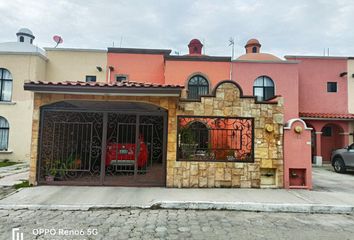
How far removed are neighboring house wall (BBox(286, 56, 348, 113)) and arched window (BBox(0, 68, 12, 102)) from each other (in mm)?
19176

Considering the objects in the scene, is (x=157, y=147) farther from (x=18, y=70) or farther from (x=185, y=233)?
(x=18, y=70)

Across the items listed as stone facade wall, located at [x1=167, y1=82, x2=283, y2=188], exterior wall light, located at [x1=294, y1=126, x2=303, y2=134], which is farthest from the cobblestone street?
exterior wall light, located at [x1=294, y1=126, x2=303, y2=134]

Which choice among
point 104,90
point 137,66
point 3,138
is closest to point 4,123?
point 3,138

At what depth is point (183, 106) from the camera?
306 inches

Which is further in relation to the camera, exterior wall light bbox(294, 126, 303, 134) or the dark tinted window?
the dark tinted window

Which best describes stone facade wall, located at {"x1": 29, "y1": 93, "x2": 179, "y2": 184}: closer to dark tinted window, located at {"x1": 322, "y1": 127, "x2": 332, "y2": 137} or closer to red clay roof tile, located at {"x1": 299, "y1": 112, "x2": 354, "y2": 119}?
red clay roof tile, located at {"x1": 299, "y1": 112, "x2": 354, "y2": 119}

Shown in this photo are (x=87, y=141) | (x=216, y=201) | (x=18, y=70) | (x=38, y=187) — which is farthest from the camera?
(x=18, y=70)

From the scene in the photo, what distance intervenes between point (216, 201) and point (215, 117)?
2.76 metres

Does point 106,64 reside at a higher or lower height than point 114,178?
higher

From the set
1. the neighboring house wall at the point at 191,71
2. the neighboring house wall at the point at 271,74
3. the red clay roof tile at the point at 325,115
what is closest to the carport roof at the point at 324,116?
the red clay roof tile at the point at 325,115

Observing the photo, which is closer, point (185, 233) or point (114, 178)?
point (185, 233)

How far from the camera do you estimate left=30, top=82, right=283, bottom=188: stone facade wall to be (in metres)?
7.59

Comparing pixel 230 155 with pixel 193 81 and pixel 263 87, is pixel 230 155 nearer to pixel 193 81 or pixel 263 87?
pixel 193 81

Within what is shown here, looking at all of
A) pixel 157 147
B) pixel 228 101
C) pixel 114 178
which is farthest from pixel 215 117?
pixel 114 178
